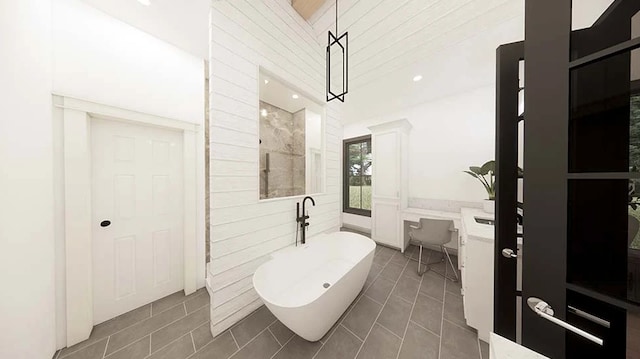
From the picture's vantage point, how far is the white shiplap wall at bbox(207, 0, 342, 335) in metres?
1.43

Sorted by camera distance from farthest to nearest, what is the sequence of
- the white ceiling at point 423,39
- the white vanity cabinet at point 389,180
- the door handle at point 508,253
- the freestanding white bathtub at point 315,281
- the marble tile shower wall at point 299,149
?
the white vanity cabinet at point 389,180 → the marble tile shower wall at point 299,149 → the white ceiling at point 423,39 → the freestanding white bathtub at point 315,281 → the door handle at point 508,253

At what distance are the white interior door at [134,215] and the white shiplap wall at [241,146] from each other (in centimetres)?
86

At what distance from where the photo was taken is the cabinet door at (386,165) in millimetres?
3113

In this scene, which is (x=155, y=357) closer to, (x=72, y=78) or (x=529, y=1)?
(x=72, y=78)

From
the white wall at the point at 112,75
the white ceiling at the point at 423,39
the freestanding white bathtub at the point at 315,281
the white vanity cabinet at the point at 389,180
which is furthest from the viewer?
the white vanity cabinet at the point at 389,180

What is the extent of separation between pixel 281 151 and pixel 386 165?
6.62 feet

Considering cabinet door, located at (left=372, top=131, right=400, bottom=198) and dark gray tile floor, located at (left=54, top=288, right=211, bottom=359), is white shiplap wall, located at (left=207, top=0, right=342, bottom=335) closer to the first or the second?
dark gray tile floor, located at (left=54, top=288, right=211, bottom=359)

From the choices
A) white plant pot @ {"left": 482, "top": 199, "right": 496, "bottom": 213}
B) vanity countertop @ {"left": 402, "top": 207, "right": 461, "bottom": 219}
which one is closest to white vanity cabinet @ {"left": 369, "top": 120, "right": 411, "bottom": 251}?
vanity countertop @ {"left": 402, "top": 207, "right": 461, "bottom": 219}

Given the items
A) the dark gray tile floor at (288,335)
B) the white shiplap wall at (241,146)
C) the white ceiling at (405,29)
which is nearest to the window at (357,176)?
the white ceiling at (405,29)

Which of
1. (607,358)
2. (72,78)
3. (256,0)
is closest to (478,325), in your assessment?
(607,358)

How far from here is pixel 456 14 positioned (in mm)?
1614

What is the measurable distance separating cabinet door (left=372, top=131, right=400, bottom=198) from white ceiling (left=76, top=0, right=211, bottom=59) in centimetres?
288

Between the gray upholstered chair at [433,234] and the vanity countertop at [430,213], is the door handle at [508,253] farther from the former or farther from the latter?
the vanity countertop at [430,213]

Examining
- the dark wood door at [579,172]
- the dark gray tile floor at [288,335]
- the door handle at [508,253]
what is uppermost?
the dark wood door at [579,172]
